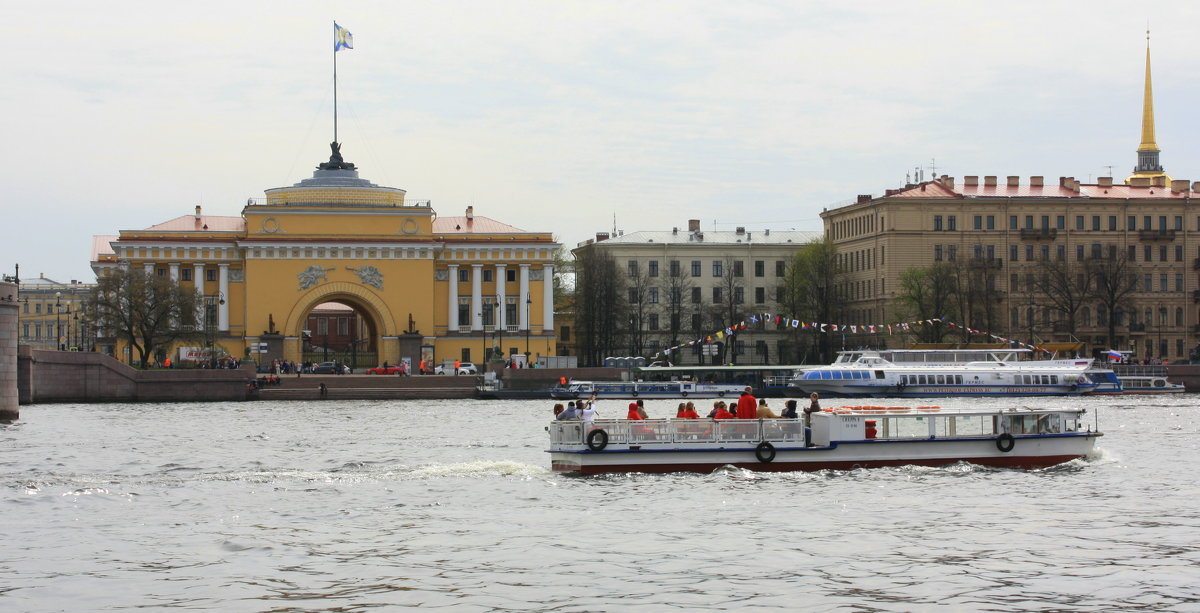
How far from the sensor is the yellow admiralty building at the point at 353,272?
8731 centimetres

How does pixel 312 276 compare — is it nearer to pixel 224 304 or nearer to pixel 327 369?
pixel 224 304

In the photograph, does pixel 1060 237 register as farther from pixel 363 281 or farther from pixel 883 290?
pixel 363 281

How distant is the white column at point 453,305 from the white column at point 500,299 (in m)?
2.25

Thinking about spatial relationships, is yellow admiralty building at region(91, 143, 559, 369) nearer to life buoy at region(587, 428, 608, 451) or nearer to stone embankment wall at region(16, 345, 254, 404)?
stone embankment wall at region(16, 345, 254, 404)

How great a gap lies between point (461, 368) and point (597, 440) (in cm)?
5220

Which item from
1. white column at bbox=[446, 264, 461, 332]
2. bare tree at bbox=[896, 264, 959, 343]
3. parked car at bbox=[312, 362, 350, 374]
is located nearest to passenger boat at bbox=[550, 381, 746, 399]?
parked car at bbox=[312, 362, 350, 374]

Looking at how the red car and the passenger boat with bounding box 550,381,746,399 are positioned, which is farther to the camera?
the red car

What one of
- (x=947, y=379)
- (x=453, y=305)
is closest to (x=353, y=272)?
(x=453, y=305)

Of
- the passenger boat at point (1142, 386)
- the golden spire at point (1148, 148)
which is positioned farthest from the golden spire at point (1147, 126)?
the passenger boat at point (1142, 386)

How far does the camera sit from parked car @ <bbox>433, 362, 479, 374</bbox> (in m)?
83.1

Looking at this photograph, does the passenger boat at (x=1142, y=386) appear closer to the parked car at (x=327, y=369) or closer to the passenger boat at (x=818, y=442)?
the parked car at (x=327, y=369)

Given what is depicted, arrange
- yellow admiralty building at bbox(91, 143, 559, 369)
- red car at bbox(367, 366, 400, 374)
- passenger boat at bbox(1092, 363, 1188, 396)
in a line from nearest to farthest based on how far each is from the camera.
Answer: passenger boat at bbox(1092, 363, 1188, 396) < red car at bbox(367, 366, 400, 374) < yellow admiralty building at bbox(91, 143, 559, 369)

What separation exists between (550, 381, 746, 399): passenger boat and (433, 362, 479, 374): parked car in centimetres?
927

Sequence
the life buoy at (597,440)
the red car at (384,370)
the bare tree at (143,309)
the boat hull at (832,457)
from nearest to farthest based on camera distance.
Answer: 1. the life buoy at (597,440)
2. the boat hull at (832,457)
3. the bare tree at (143,309)
4. the red car at (384,370)
